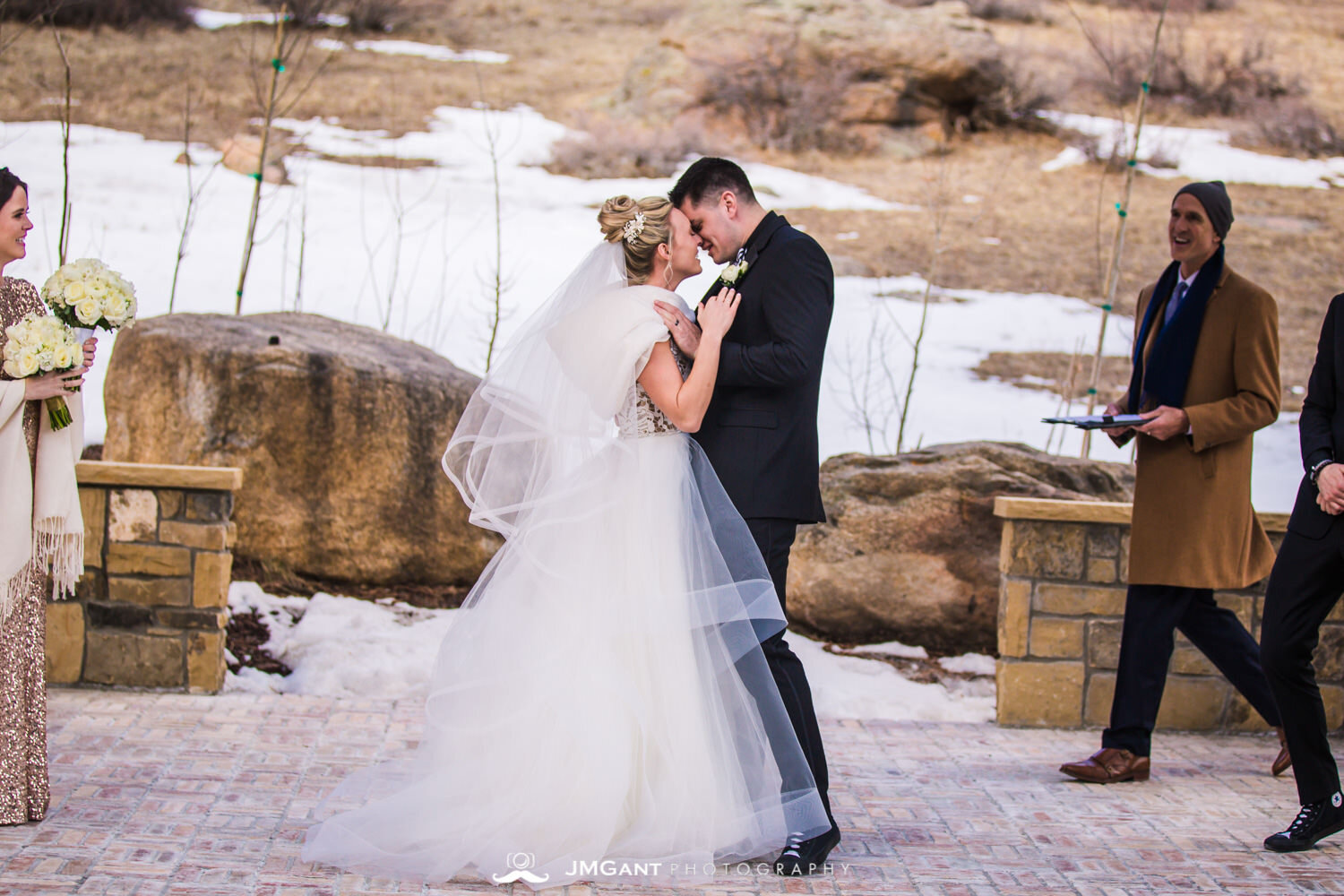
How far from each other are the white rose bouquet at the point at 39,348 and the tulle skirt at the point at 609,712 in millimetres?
1315

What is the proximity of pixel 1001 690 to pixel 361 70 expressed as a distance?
59.2 ft

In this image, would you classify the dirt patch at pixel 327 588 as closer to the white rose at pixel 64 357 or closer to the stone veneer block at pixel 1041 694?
the stone veneer block at pixel 1041 694

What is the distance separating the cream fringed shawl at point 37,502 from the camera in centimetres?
334

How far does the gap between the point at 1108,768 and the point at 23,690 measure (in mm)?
3553

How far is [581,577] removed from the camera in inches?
133

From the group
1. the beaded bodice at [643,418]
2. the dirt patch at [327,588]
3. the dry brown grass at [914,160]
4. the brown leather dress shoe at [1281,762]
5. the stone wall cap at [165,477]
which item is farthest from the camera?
the dry brown grass at [914,160]

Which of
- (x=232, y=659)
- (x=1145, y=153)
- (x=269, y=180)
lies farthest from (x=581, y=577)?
(x=1145, y=153)

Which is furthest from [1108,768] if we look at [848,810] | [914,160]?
[914,160]

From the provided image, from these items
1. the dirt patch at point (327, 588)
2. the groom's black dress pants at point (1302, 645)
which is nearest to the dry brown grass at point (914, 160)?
the dirt patch at point (327, 588)

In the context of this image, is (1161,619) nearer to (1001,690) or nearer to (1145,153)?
(1001,690)

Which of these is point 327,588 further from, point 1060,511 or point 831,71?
point 831,71

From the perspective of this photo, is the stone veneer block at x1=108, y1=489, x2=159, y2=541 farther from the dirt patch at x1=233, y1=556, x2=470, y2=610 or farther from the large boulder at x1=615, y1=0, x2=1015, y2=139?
the large boulder at x1=615, y1=0, x2=1015, y2=139

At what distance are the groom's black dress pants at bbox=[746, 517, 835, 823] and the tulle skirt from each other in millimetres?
65

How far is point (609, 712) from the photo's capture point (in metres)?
3.22
